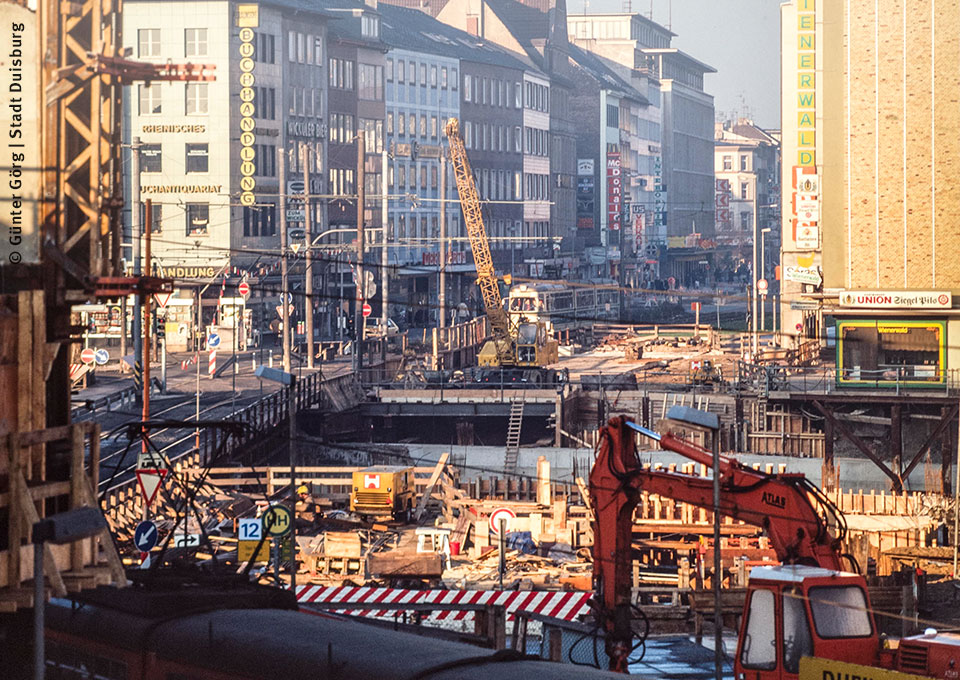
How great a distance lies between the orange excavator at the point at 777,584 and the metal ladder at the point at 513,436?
2916cm

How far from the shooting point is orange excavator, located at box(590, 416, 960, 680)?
17.7 meters

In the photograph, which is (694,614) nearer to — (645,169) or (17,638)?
(17,638)

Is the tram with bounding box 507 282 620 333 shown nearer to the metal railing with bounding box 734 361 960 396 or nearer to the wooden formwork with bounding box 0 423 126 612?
the metal railing with bounding box 734 361 960 396

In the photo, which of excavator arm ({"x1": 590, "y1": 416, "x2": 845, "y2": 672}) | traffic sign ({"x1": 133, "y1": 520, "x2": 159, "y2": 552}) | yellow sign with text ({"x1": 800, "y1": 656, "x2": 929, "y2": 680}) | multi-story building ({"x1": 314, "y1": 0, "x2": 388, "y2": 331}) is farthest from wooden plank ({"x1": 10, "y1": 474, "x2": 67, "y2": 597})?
multi-story building ({"x1": 314, "y1": 0, "x2": 388, "y2": 331})

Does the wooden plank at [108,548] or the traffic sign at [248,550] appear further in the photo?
the traffic sign at [248,550]

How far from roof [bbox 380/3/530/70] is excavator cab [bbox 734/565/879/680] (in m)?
95.6

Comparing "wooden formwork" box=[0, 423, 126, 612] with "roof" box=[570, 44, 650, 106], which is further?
"roof" box=[570, 44, 650, 106]

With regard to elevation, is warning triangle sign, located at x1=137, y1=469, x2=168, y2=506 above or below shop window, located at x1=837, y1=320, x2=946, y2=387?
below

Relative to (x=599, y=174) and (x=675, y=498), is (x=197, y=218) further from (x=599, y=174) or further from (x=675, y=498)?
(x=599, y=174)

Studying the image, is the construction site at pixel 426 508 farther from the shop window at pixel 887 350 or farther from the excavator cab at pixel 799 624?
the shop window at pixel 887 350

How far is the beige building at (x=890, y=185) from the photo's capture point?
53.8 metres

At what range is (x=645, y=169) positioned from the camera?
597ft

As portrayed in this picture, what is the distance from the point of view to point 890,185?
55.4 meters

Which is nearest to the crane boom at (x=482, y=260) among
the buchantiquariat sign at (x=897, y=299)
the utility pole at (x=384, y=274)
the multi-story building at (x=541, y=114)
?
the utility pole at (x=384, y=274)
